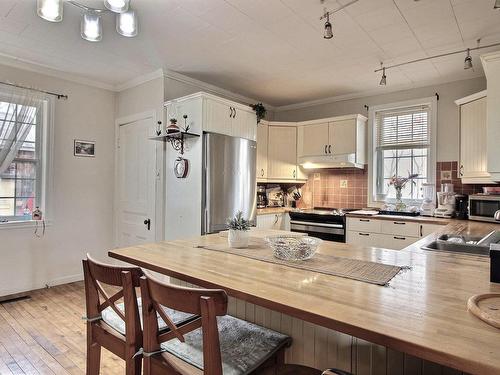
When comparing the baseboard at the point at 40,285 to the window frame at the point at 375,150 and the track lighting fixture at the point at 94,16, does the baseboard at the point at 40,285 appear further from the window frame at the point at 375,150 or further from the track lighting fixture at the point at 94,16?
the window frame at the point at 375,150

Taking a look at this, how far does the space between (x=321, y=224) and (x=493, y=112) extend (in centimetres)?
210

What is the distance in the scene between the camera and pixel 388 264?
1460 millimetres

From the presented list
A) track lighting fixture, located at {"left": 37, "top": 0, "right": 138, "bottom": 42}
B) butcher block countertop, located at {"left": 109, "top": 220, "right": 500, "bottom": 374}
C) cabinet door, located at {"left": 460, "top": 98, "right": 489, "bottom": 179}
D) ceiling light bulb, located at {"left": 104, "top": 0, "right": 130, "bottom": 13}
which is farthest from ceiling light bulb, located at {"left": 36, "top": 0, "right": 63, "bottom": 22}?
cabinet door, located at {"left": 460, "top": 98, "right": 489, "bottom": 179}

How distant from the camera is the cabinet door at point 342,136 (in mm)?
4137

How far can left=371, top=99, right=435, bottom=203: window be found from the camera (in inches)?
154

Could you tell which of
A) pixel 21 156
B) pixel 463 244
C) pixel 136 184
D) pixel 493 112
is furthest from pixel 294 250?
pixel 21 156

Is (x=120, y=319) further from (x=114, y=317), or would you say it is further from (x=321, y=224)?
Answer: (x=321, y=224)

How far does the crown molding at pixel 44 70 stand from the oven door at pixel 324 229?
3.16 m

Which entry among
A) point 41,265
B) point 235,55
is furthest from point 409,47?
point 41,265

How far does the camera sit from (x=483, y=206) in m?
3.14

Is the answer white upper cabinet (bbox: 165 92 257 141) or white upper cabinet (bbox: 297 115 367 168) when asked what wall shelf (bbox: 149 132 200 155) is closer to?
white upper cabinet (bbox: 165 92 257 141)

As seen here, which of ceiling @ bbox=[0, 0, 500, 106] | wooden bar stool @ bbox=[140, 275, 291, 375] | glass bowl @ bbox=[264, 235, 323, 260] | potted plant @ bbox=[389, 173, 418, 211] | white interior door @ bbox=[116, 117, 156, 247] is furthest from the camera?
potted plant @ bbox=[389, 173, 418, 211]

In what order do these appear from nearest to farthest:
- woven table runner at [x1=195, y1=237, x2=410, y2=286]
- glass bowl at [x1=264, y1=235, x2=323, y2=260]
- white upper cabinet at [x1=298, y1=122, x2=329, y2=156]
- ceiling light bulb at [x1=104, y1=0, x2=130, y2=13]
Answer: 1. woven table runner at [x1=195, y1=237, x2=410, y2=286]
2. glass bowl at [x1=264, y1=235, x2=323, y2=260]
3. ceiling light bulb at [x1=104, y1=0, x2=130, y2=13]
4. white upper cabinet at [x1=298, y1=122, x2=329, y2=156]

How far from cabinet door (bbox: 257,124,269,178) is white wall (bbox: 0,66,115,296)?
1.99 metres
